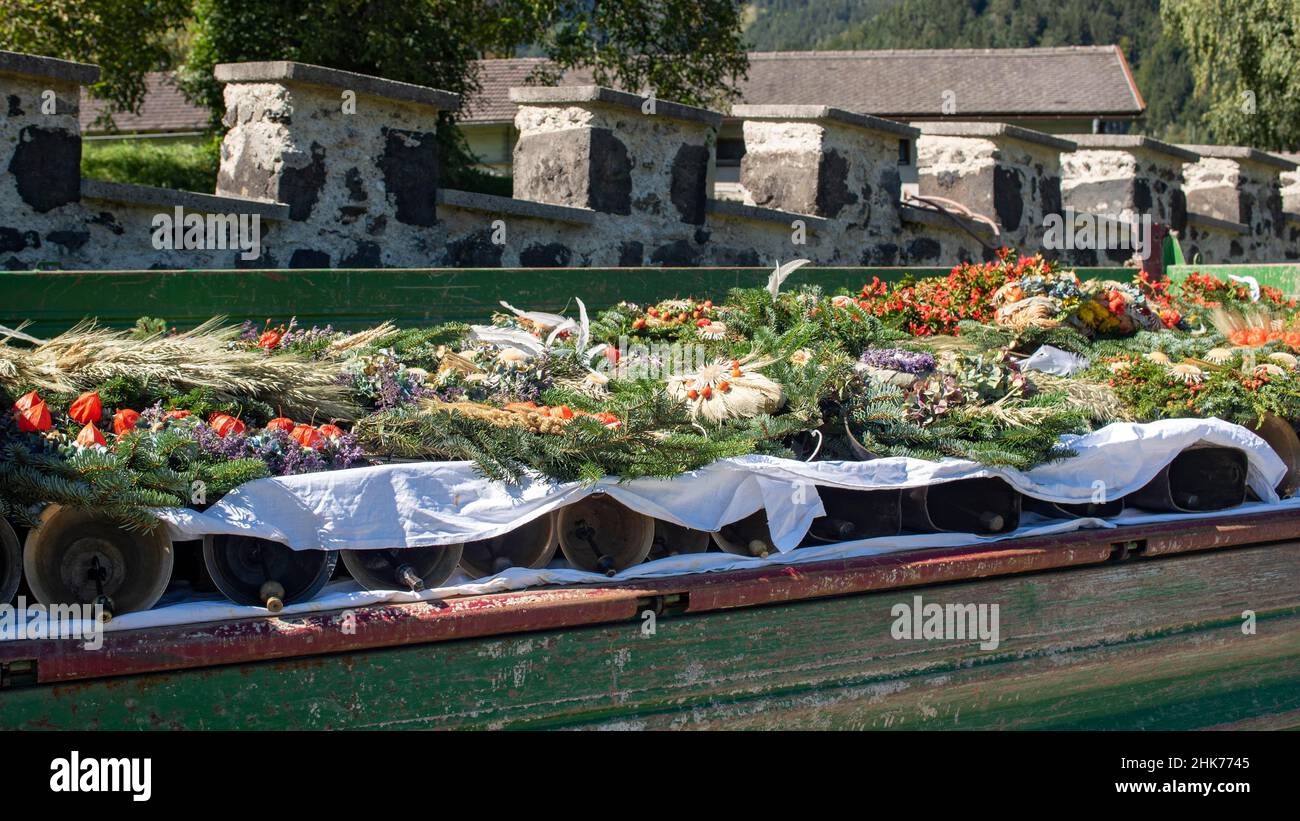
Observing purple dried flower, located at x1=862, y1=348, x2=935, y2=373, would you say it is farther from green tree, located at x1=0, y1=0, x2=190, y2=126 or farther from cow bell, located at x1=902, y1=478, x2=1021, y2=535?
green tree, located at x1=0, y1=0, x2=190, y2=126

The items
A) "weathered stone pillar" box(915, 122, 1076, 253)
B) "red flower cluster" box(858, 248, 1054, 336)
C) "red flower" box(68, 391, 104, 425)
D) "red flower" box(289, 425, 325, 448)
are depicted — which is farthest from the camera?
"weathered stone pillar" box(915, 122, 1076, 253)

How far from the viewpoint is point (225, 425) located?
3.47 m

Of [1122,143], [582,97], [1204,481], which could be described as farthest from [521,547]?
[1122,143]

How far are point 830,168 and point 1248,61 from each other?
14.1 metres

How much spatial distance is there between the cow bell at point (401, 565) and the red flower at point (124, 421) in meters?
0.61

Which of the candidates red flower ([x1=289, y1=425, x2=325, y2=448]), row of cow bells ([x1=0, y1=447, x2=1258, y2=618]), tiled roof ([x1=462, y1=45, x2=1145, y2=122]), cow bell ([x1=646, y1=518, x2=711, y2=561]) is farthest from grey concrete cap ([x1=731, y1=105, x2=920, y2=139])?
tiled roof ([x1=462, y1=45, x2=1145, y2=122])

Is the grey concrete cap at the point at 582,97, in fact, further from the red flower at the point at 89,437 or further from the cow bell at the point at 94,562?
the cow bell at the point at 94,562

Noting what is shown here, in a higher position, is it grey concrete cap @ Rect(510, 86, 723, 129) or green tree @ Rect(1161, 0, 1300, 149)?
green tree @ Rect(1161, 0, 1300, 149)

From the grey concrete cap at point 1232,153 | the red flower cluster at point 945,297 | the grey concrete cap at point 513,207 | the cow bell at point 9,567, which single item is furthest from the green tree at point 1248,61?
the cow bell at point 9,567

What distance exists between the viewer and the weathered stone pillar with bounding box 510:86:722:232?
6723mm

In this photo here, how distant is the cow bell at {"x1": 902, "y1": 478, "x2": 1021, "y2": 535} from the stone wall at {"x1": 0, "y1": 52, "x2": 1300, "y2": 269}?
2809mm

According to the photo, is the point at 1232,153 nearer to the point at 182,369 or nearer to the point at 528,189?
the point at 528,189

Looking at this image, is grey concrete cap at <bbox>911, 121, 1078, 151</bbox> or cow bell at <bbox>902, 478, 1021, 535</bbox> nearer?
cow bell at <bbox>902, 478, 1021, 535</bbox>
